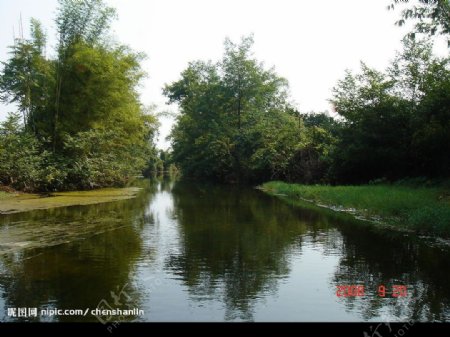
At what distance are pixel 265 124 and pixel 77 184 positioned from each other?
22301 millimetres

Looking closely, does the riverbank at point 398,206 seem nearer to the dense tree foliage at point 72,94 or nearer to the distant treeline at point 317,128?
the distant treeline at point 317,128

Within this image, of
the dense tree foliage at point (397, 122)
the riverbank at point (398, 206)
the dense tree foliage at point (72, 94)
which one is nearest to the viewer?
the riverbank at point (398, 206)

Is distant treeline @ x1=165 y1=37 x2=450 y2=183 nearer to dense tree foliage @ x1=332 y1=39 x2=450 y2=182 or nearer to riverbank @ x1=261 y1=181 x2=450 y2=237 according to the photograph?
dense tree foliage @ x1=332 y1=39 x2=450 y2=182

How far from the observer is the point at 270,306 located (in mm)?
6594

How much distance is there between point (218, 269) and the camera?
29.1 ft

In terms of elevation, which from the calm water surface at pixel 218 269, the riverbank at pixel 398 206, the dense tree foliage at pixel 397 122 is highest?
the dense tree foliage at pixel 397 122

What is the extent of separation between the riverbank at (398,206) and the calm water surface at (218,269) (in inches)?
33.7

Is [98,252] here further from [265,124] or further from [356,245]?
[265,124]

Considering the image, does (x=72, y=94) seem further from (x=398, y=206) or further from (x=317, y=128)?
(x=398, y=206)

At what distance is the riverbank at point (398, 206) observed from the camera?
12.6 m

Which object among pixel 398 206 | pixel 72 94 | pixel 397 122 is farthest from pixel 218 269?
pixel 72 94

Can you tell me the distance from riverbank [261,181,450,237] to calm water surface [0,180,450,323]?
0.86 m

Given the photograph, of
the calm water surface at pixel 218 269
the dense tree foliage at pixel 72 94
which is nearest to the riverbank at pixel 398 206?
the calm water surface at pixel 218 269

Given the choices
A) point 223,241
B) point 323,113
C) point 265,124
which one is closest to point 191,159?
→ point 265,124
